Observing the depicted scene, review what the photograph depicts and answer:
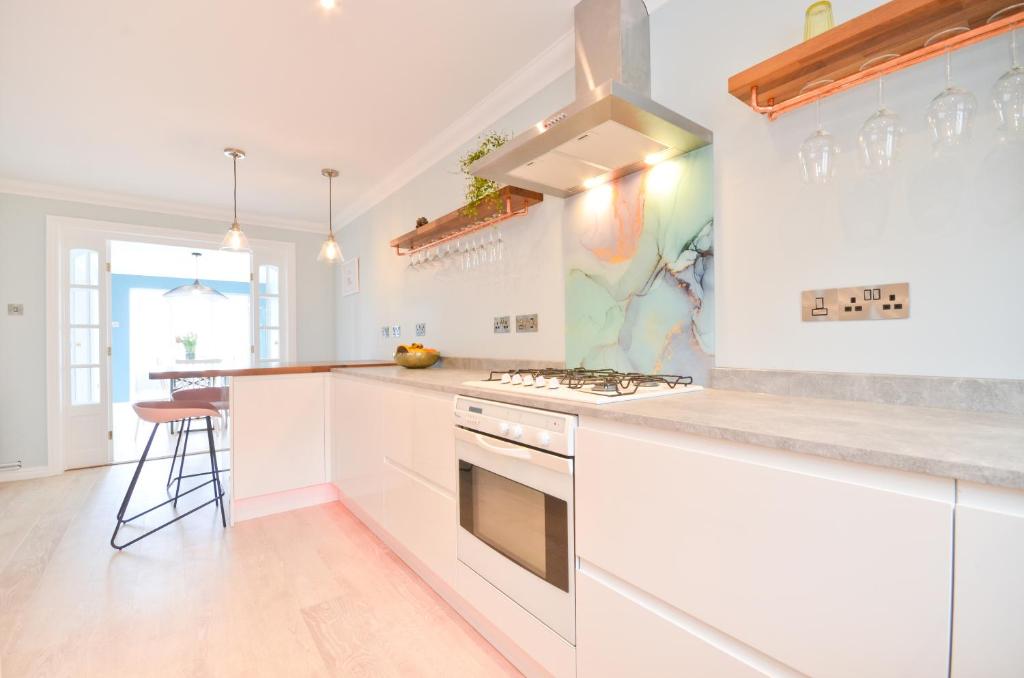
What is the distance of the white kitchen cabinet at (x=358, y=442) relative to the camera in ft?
7.70

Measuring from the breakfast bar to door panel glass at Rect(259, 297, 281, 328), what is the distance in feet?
7.08

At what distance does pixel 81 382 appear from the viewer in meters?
4.01

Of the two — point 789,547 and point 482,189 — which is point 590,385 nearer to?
point 789,547

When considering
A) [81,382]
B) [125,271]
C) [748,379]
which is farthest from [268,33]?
[125,271]

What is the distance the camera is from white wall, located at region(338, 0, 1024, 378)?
1.04m

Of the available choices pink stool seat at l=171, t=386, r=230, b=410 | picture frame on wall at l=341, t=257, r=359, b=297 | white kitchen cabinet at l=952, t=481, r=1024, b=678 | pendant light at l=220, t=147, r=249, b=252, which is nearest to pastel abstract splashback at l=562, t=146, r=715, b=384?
white kitchen cabinet at l=952, t=481, r=1024, b=678

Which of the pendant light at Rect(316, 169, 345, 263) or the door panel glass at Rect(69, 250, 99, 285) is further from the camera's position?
the door panel glass at Rect(69, 250, 99, 285)

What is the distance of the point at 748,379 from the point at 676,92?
1.08 m

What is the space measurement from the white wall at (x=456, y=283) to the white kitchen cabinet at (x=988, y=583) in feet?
5.20

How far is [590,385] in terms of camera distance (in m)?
1.43

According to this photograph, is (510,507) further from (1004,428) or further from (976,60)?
(976,60)

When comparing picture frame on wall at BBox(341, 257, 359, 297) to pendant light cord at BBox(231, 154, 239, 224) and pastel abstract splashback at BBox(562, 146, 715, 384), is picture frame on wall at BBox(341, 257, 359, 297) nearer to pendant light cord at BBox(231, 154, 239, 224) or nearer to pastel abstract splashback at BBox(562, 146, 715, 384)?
pendant light cord at BBox(231, 154, 239, 224)

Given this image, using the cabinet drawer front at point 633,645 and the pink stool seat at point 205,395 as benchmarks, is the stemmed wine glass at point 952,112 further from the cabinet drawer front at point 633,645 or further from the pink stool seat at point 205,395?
the pink stool seat at point 205,395

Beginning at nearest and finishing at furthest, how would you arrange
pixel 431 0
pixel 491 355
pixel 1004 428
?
1. pixel 1004 428
2. pixel 431 0
3. pixel 491 355
